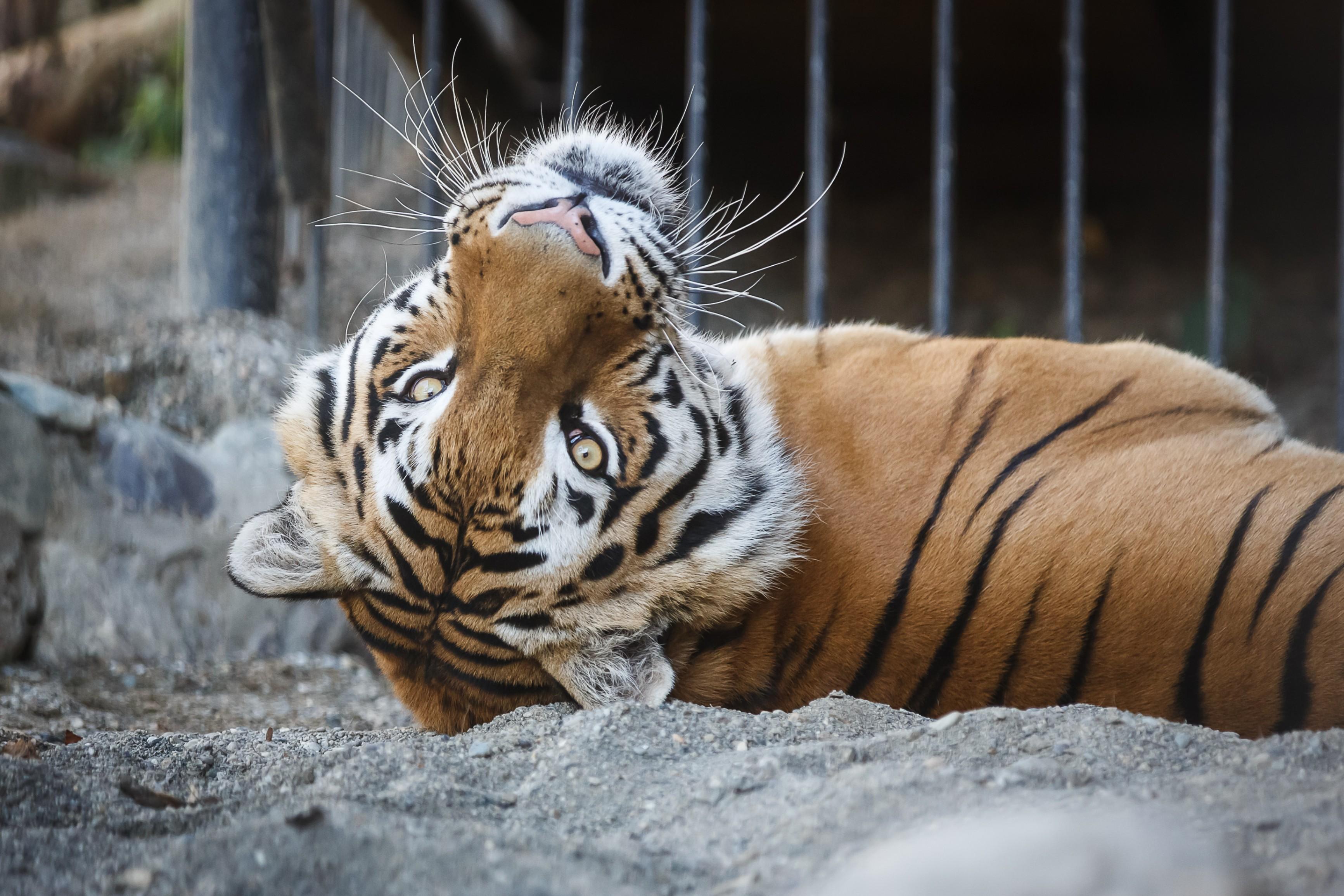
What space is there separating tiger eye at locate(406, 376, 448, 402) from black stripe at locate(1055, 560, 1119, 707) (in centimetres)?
108

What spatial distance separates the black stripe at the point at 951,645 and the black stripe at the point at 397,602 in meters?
0.78

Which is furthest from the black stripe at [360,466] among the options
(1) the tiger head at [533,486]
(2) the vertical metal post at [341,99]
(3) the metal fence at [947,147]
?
(2) the vertical metal post at [341,99]

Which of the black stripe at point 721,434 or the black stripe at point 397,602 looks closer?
the black stripe at point 397,602

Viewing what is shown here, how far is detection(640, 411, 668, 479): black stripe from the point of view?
6.13ft

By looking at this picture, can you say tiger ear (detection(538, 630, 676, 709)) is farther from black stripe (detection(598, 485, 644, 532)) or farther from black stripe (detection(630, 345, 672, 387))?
black stripe (detection(630, 345, 672, 387))

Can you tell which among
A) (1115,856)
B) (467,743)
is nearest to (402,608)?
(467,743)

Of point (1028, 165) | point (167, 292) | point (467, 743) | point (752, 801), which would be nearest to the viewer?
point (752, 801)

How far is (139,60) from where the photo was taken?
9.72 m

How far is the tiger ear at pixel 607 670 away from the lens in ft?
5.76

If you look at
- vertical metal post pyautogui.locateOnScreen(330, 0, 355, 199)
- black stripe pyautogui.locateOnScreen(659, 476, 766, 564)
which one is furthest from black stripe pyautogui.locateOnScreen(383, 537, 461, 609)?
vertical metal post pyautogui.locateOnScreen(330, 0, 355, 199)

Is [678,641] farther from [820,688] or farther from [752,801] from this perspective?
[752,801]

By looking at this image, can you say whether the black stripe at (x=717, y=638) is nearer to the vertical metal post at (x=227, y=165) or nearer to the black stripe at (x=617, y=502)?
the black stripe at (x=617, y=502)

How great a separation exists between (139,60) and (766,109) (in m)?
5.79

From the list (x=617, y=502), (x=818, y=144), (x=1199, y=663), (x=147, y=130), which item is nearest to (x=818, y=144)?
(x=818, y=144)
